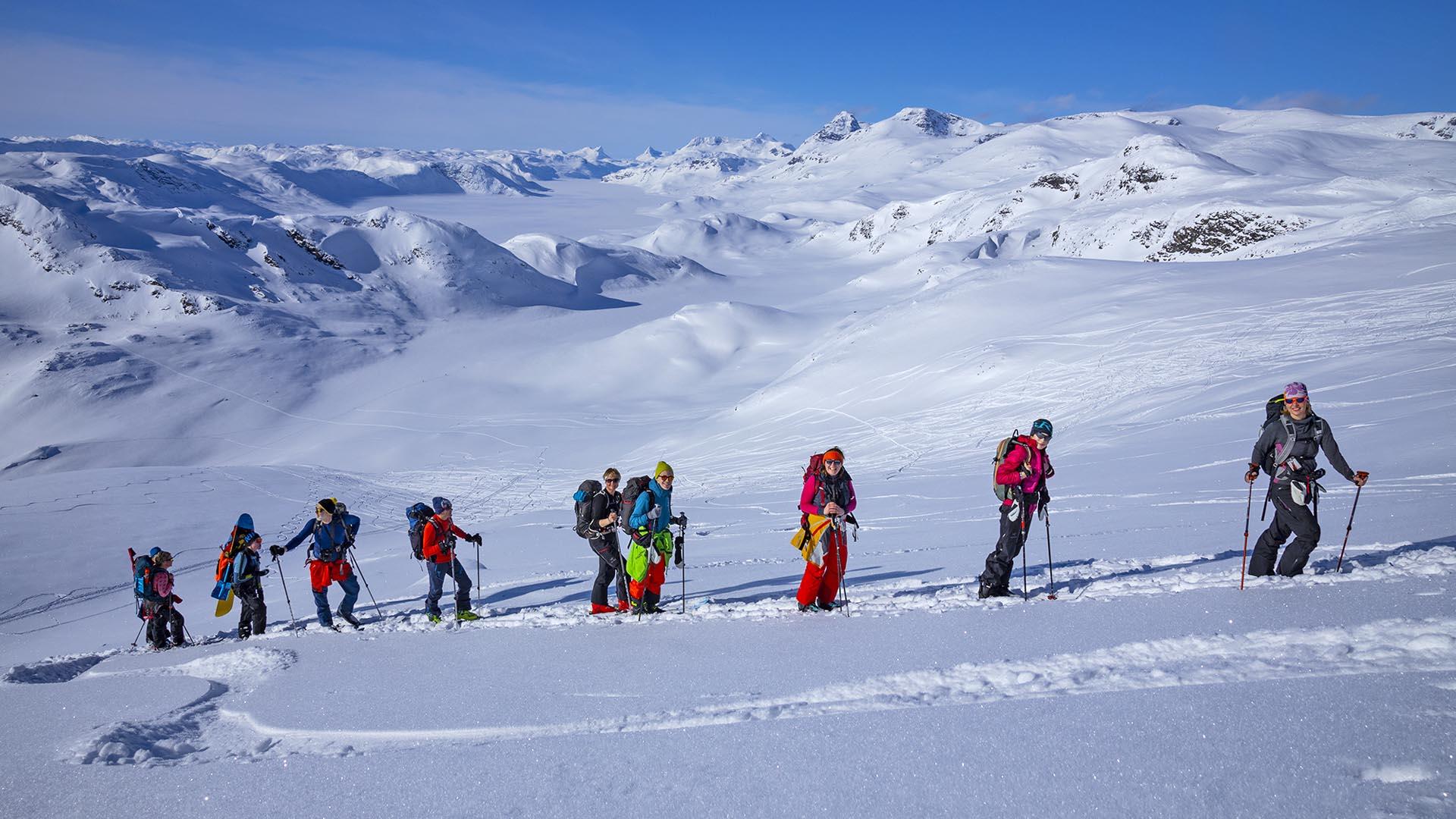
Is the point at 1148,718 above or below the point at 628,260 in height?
below

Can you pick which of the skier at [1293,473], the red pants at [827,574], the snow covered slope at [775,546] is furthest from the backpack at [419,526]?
the skier at [1293,473]

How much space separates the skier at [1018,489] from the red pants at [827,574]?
139 centimetres

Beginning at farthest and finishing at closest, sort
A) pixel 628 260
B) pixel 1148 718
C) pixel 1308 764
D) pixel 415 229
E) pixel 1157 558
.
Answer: pixel 628 260
pixel 415 229
pixel 1157 558
pixel 1148 718
pixel 1308 764

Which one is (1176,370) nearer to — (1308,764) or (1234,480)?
(1234,480)

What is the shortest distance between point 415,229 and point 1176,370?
6274 centimetres

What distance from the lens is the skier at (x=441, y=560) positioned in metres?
9.09

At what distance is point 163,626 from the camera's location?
9648 mm

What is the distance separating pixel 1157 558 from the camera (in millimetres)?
8164

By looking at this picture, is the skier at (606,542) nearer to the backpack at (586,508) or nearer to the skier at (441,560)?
the backpack at (586,508)

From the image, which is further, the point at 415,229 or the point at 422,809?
the point at 415,229

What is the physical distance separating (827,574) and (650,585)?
2001 mm

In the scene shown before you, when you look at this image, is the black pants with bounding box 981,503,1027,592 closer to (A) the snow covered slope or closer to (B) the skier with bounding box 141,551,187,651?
(A) the snow covered slope

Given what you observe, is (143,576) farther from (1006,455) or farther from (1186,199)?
(1186,199)

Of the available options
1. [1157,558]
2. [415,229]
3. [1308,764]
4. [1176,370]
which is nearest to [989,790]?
[1308,764]
